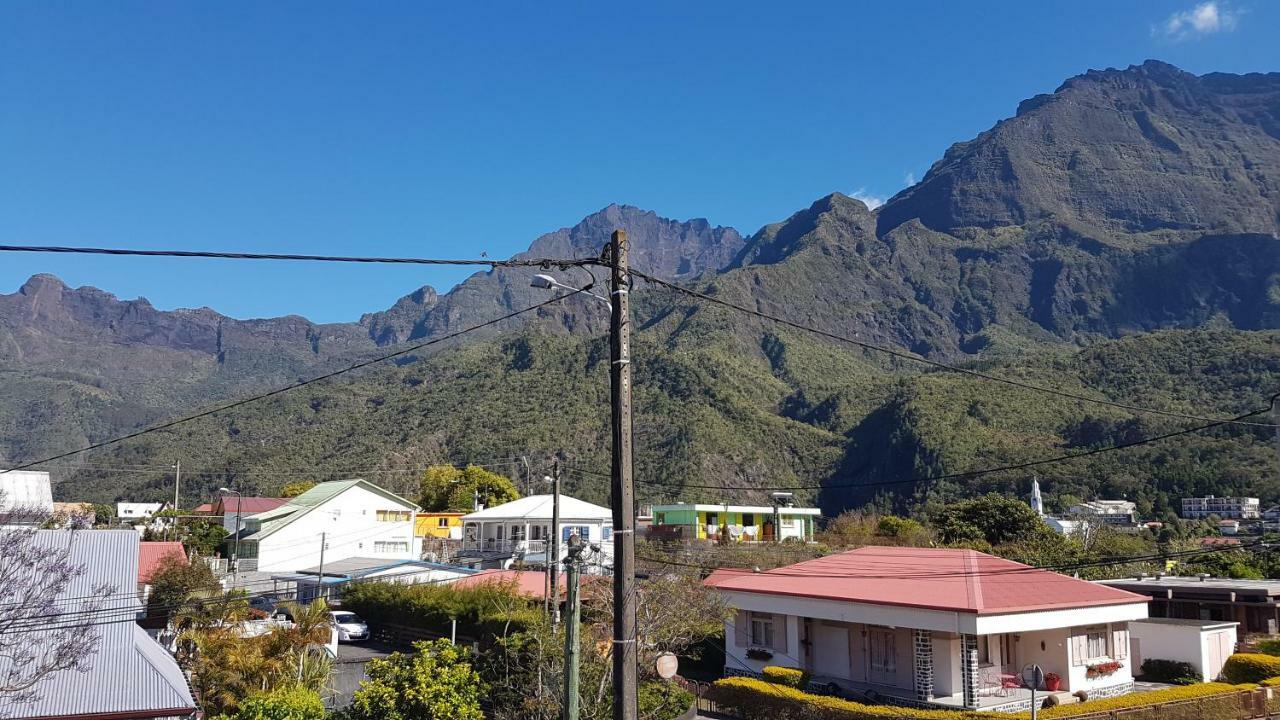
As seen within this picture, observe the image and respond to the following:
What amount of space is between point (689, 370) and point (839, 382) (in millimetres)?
50052

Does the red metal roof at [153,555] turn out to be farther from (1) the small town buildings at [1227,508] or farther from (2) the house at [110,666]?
(1) the small town buildings at [1227,508]

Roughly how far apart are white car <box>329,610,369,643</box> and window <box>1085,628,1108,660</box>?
26.0 m

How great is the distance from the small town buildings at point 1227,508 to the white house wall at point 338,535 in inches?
2556

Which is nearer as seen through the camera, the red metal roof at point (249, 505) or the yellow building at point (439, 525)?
the yellow building at point (439, 525)

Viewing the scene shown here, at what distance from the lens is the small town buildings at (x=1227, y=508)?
7812 centimetres

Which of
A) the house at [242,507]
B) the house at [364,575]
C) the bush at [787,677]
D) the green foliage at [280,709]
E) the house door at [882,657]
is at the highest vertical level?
the house at [242,507]


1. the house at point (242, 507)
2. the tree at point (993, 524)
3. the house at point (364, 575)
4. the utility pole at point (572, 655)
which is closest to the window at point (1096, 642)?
the utility pole at point (572, 655)

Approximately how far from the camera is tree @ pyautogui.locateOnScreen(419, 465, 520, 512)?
78812mm

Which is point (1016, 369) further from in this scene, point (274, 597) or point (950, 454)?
point (274, 597)

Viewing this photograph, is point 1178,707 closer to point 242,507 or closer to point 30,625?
point 30,625

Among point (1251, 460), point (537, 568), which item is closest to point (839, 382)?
point (1251, 460)

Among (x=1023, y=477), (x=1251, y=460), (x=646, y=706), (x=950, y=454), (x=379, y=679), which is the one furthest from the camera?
(x=950, y=454)

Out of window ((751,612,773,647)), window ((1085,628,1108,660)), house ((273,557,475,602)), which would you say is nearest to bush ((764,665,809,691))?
window ((751,612,773,647))

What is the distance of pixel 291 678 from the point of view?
73.5ft
